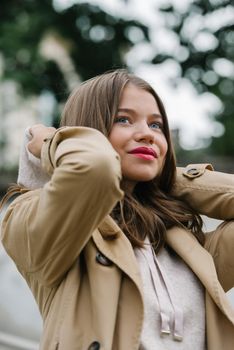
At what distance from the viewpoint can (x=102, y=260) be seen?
1552 millimetres

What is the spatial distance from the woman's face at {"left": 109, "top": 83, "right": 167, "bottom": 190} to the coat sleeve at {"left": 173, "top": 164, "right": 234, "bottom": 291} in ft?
0.44

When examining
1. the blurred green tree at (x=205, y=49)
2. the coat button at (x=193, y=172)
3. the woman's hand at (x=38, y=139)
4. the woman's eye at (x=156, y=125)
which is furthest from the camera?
the blurred green tree at (x=205, y=49)

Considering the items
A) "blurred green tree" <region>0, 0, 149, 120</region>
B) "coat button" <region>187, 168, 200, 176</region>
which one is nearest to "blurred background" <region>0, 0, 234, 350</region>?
"blurred green tree" <region>0, 0, 149, 120</region>

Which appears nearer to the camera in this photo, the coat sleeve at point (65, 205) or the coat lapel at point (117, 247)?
the coat sleeve at point (65, 205)

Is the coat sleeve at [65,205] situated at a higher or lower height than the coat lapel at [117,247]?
higher

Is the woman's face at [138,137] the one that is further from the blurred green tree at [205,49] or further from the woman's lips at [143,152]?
the blurred green tree at [205,49]

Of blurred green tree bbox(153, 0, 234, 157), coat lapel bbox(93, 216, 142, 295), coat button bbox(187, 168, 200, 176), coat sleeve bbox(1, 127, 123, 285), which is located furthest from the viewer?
blurred green tree bbox(153, 0, 234, 157)

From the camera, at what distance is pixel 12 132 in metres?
18.5

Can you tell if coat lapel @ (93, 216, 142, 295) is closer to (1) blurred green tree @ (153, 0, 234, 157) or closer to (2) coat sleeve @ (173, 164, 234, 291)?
(2) coat sleeve @ (173, 164, 234, 291)

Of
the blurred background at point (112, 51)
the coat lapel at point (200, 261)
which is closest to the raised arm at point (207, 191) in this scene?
the coat lapel at point (200, 261)

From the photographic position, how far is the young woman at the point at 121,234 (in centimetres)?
141

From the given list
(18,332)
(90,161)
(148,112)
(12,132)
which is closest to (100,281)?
(90,161)

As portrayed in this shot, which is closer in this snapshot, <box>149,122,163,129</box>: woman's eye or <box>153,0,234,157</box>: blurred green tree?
<box>149,122,163,129</box>: woman's eye

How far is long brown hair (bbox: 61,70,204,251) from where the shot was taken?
1729mm
